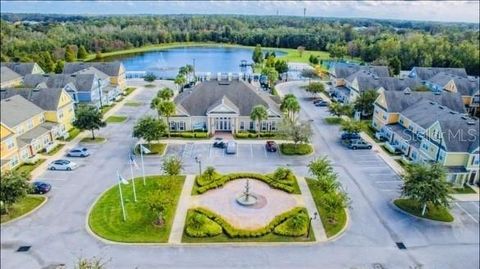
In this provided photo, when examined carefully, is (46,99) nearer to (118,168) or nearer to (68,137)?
(68,137)

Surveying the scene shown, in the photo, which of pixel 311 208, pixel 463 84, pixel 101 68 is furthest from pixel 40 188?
pixel 463 84

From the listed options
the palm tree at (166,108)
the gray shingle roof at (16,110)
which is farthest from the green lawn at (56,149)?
the palm tree at (166,108)

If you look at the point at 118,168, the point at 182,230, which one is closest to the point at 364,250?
the point at 182,230

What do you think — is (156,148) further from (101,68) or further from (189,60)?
(189,60)

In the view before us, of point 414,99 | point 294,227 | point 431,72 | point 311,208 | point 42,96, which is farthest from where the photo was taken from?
point 431,72

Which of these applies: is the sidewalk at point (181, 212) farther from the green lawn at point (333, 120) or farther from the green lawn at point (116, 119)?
the green lawn at point (333, 120)
